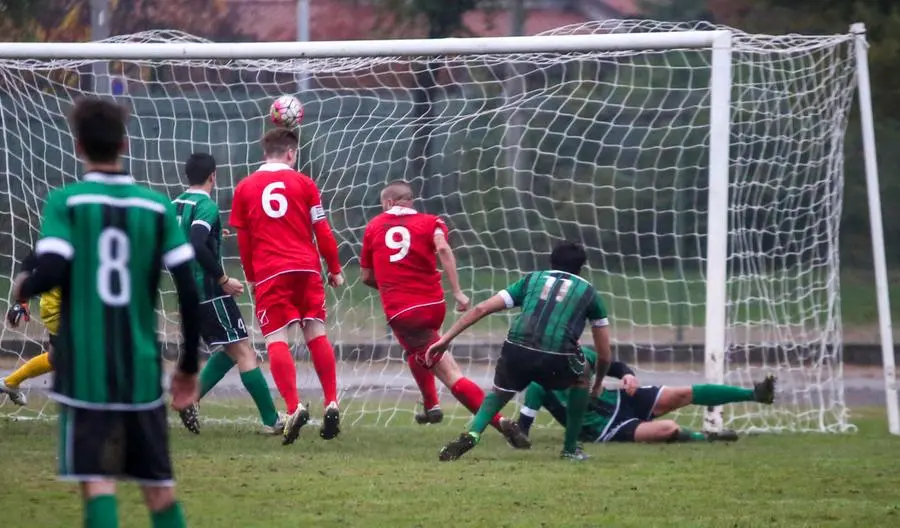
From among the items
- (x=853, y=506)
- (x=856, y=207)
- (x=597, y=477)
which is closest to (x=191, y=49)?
(x=597, y=477)

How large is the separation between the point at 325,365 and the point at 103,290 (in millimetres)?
4115

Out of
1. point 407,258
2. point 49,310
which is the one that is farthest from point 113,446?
point 49,310

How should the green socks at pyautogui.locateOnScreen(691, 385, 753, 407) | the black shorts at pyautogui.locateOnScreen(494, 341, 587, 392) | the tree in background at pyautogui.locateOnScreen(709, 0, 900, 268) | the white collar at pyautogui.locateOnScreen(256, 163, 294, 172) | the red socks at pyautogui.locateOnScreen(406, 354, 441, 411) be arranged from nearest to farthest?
1. the black shorts at pyautogui.locateOnScreen(494, 341, 587, 392)
2. the white collar at pyautogui.locateOnScreen(256, 163, 294, 172)
3. the green socks at pyautogui.locateOnScreen(691, 385, 753, 407)
4. the red socks at pyautogui.locateOnScreen(406, 354, 441, 411)
5. the tree in background at pyautogui.locateOnScreen(709, 0, 900, 268)

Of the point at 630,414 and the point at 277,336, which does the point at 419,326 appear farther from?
the point at 630,414

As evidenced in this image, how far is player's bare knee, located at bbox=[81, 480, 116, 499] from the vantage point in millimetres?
4012

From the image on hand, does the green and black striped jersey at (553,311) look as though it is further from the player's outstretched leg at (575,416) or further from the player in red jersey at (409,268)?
the player in red jersey at (409,268)

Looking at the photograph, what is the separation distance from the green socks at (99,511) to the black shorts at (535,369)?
144 inches

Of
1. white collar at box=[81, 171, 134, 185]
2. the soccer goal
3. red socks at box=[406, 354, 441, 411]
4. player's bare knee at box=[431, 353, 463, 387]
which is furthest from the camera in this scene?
the soccer goal

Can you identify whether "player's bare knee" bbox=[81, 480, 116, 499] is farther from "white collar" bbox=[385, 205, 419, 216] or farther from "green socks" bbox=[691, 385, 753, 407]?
"green socks" bbox=[691, 385, 753, 407]

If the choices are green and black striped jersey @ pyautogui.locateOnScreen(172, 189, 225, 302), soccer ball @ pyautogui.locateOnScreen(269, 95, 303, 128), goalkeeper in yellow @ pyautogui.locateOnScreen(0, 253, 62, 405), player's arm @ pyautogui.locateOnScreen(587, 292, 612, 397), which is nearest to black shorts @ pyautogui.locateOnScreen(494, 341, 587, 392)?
player's arm @ pyautogui.locateOnScreen(587, 292, 612, 397)

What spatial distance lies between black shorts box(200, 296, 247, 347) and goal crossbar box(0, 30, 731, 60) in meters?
1.84

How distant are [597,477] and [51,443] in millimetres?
3296

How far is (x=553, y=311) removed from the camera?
743cm

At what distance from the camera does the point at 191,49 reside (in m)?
9.34
